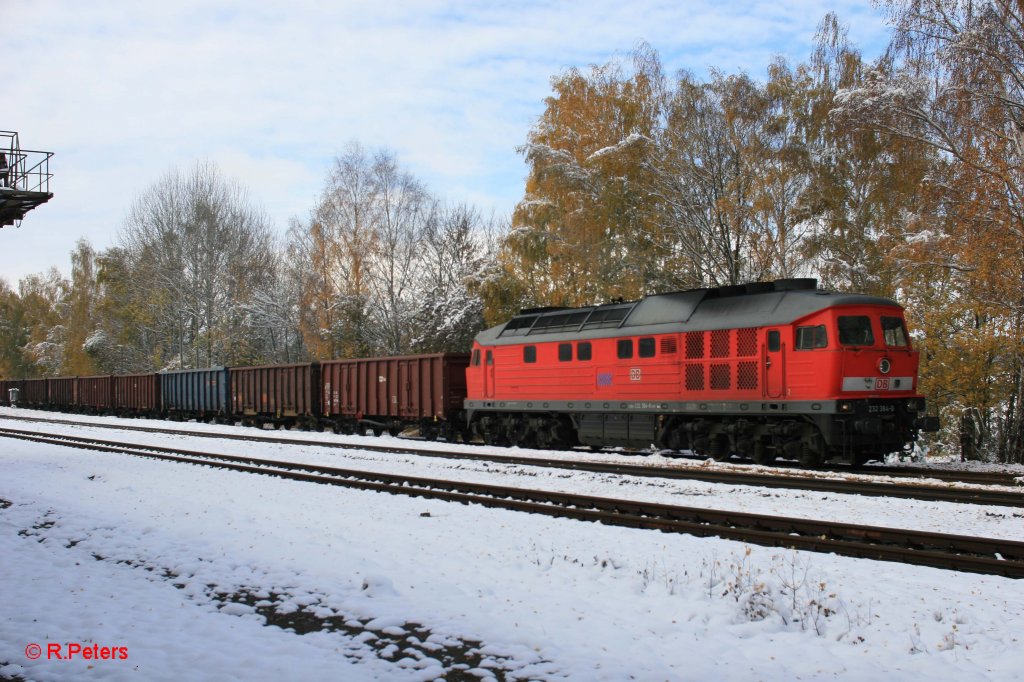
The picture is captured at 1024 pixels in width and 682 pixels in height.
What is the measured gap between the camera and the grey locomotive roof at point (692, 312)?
1642 centimetres

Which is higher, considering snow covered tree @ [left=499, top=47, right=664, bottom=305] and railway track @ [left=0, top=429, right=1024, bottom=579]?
snow covered tree @ [left=499, top=47, right=664, bottom=305]

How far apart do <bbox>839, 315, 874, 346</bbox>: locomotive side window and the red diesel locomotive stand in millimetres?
30

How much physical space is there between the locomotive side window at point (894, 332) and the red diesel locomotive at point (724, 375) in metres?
0.03

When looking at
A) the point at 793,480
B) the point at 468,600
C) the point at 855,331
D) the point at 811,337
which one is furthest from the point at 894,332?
the point at 468,600

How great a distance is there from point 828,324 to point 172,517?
12.1 metres

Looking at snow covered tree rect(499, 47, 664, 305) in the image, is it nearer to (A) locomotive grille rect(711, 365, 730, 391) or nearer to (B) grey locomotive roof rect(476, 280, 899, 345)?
(B) grey locomotive roof rect(476, 280, 899, 345)

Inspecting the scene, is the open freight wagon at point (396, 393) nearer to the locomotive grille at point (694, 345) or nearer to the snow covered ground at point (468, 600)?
the locomotive grille at point (694, 345)

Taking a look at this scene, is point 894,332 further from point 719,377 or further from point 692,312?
point 692,312

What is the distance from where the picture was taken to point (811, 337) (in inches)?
632

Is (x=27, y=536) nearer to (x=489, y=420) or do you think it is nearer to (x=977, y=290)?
(x=489, y=420)

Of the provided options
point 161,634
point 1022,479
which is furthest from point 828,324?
point 161,634

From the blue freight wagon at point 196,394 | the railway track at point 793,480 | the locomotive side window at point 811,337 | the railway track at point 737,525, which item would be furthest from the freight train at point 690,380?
the blue freight wagon at point 196,394

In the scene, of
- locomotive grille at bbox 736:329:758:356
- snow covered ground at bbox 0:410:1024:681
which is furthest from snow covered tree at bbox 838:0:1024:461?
snow covered ground at bbox 0:410:1024:681

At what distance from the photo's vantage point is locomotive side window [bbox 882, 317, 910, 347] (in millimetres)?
16297
